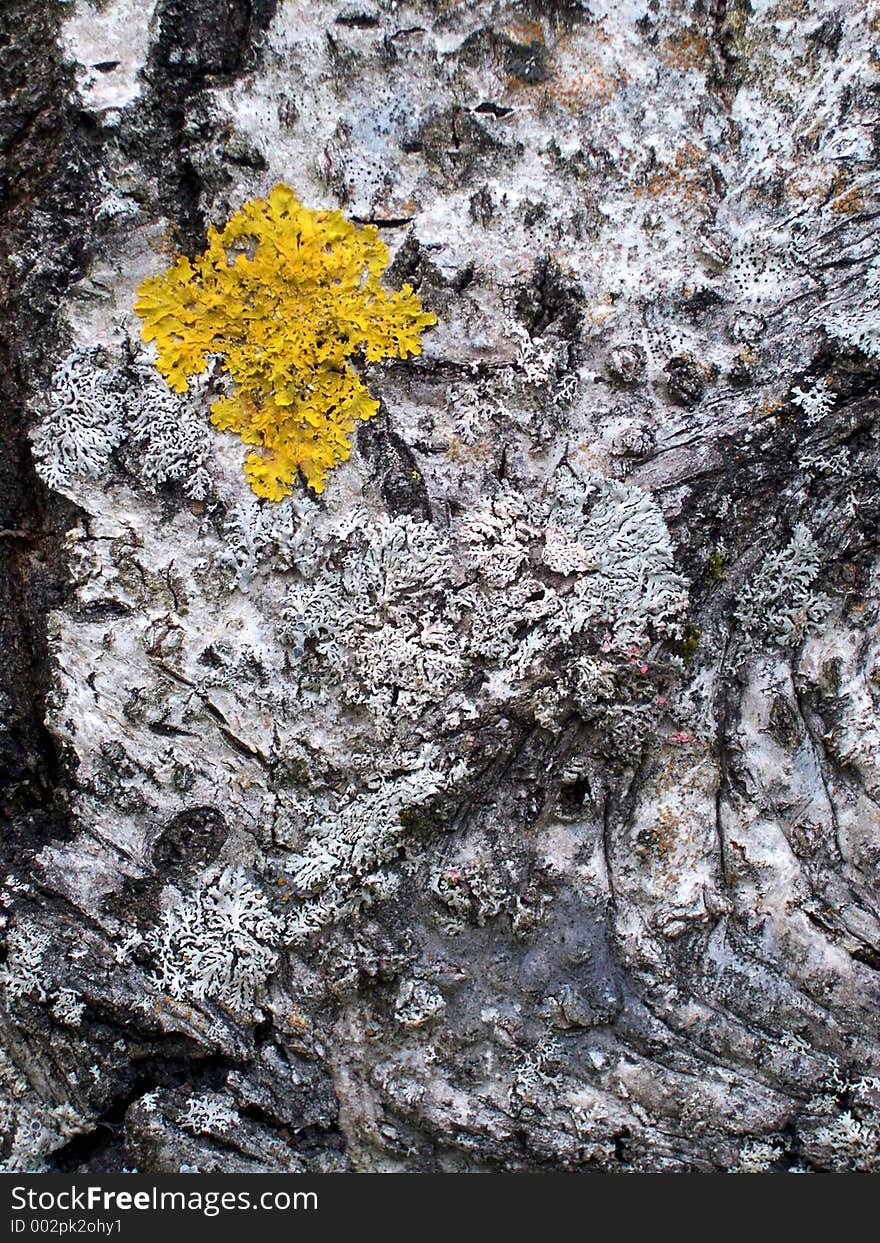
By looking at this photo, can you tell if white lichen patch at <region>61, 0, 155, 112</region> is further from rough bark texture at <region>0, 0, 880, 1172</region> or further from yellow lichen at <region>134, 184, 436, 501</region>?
yellow lichen at <region>134, 184, 436, 501</region>

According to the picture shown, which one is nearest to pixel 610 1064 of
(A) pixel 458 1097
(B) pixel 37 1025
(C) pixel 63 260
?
(A) pixel 458 1097

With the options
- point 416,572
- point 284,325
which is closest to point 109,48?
point 284,325

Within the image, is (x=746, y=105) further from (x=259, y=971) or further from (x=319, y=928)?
(x=259, y=971)

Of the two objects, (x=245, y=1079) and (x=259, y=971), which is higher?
(x=259, y=971)

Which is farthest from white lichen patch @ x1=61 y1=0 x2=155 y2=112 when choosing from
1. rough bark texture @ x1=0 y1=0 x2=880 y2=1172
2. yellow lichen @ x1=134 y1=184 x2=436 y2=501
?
yellow lichen @ x1=134 y1=184 x2=436 y2=501

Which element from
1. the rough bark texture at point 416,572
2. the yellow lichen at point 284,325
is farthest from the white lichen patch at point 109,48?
the yellow lichen at point 284,325

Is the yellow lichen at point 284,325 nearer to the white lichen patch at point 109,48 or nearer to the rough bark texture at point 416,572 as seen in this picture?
the rough bark texture at point 416,572
